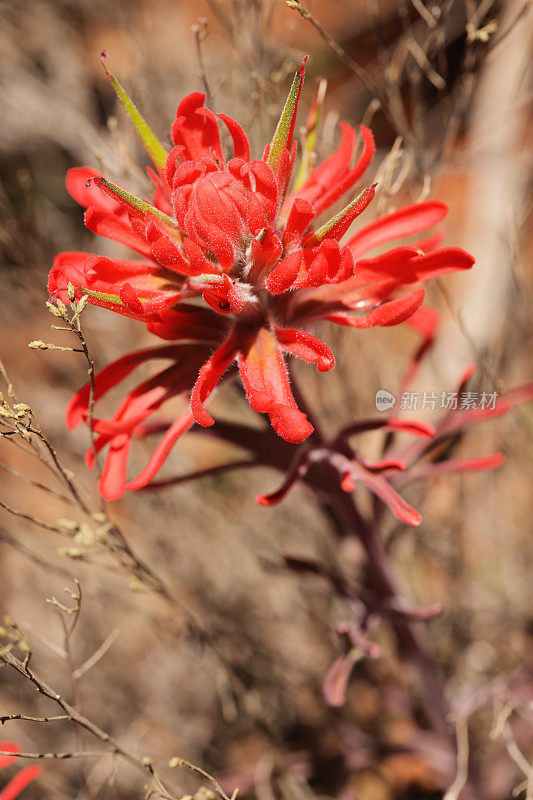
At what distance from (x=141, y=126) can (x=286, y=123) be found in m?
0.19

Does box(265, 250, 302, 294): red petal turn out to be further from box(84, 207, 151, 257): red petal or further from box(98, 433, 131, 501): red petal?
box(98, 433, 131, 501): red petal

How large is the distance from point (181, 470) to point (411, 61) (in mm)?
1449

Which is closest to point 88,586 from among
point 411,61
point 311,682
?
point 311,682

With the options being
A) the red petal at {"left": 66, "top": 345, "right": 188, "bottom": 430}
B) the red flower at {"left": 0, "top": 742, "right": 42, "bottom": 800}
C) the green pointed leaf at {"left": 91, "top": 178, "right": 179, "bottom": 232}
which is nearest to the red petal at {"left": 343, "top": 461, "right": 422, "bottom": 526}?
the red petal at {"left": 66, "top": 345, "right": 188, "bottom": 430}

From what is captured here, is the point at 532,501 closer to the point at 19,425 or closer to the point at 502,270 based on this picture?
the point at 502,270

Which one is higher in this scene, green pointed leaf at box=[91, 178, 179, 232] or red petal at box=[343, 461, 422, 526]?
green pointed leaf at box=[91, 178, 179, 232]

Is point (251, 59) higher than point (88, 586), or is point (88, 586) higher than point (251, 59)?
point (251, 59)

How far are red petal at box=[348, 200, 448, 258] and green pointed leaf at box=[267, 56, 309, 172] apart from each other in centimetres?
17

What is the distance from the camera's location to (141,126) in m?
0.81

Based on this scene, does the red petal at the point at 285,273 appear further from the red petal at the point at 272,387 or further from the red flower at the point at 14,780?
the red flower at the point at 14,780

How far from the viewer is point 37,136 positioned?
2.56 metres

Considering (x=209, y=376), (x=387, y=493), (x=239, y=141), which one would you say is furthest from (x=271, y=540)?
(x=239, y=141)

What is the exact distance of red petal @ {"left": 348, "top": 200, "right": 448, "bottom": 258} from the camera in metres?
0.89

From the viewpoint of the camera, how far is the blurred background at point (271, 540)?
151 centimetres
